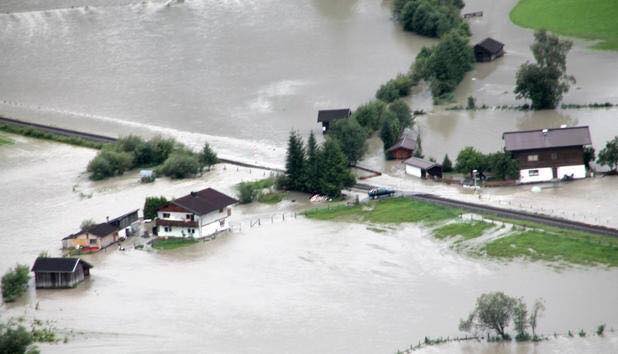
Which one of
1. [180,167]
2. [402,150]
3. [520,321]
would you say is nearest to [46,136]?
[180,167]

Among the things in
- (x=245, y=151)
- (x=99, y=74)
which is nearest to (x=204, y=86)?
(x=99, y=74)

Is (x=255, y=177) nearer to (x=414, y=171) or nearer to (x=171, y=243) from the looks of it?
(x=414, y=171)

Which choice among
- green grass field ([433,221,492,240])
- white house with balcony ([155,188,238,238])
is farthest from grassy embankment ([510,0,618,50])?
white house with balcony ([155,188,238,238])

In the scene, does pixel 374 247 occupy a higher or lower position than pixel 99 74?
lower

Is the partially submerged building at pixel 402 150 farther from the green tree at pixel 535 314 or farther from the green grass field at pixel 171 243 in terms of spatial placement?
the green tree at pixel 535 314

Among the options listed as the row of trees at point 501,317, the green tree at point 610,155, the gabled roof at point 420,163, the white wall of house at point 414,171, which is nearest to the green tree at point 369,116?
the gabled roof at point 420,163

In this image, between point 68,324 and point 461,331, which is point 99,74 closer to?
point 68,324
